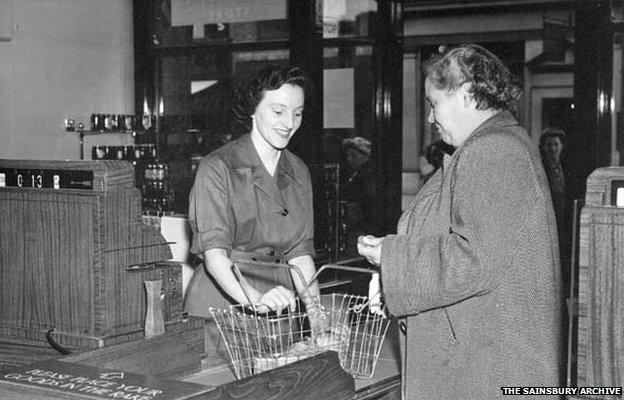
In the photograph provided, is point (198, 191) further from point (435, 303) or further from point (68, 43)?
point (68, 43)

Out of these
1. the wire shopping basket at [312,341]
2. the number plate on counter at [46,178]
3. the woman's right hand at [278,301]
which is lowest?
the wire shopping basket at [312,341]

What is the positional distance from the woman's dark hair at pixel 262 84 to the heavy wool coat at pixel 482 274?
2.58ft

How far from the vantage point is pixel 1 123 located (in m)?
5.40

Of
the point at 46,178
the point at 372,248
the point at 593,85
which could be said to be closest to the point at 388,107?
the point at 593,85

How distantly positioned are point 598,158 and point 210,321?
3.82m

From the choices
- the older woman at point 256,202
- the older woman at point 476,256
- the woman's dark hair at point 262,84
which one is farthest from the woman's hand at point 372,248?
the woman's dark hair at point 262,84

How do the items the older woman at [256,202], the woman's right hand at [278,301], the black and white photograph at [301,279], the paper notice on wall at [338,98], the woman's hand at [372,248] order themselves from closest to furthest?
the black and white photograph at [301,279] → the woman's hand at [372,248] → the woman's right hand at [278,301] → the older woman at [256,202] → the paper notice on wall at [338,98]

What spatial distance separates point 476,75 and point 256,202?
101 cm

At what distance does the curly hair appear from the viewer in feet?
7.64

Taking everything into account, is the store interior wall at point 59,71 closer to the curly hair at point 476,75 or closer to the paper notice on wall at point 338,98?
→ the paper notice on wall at point 338,98

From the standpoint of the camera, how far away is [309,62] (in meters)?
5.77

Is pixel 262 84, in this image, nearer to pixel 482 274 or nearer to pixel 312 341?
pixel 312 341

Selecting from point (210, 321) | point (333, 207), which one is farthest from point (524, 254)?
point (333, 207)

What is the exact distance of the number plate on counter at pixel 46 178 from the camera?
2.71 meters
